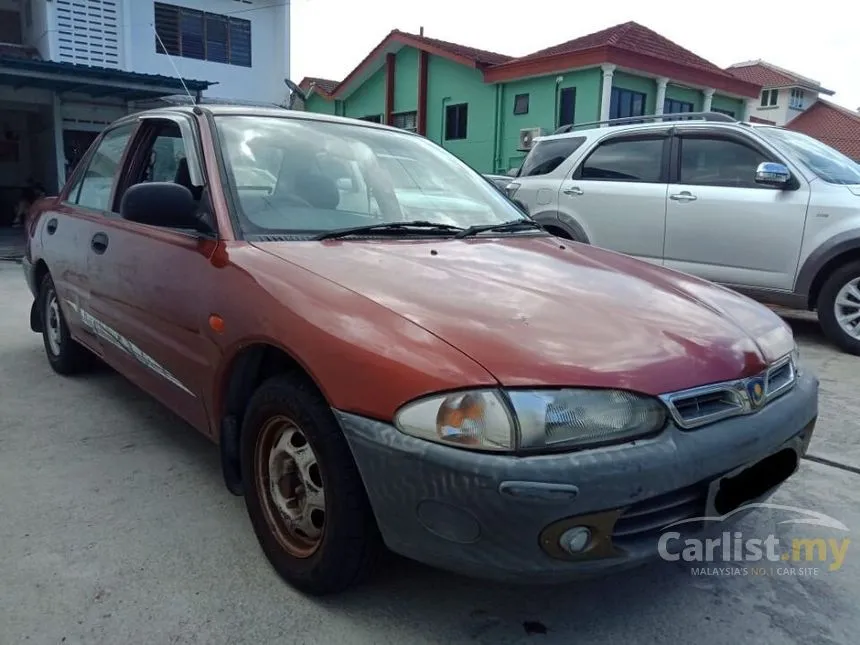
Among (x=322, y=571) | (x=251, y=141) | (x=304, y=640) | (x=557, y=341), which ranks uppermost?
(x=251, y=141)

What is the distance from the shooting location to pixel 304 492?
2188 millimetres

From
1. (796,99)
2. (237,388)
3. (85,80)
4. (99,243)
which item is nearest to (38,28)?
(85,80)

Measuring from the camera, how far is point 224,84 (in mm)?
19641

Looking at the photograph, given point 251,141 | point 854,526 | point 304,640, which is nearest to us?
point 304,640

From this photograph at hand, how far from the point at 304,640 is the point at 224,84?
790 inches

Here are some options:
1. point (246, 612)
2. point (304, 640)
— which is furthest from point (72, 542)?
point (304, 640)

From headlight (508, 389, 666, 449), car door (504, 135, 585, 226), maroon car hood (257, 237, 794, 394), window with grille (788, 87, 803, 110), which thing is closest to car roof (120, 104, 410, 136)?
maroon car hood (257, 237, 794, 394)

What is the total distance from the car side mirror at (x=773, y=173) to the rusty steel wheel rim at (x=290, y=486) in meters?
4.63

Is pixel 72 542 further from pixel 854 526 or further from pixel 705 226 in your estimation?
pixel 705 226

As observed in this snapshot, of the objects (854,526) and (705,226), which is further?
(705,226)

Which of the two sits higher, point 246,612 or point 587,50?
point 587,50

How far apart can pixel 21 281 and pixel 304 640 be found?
881 cm

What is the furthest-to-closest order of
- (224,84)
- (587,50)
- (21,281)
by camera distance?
(224,84) < (587,50) < (21,281)

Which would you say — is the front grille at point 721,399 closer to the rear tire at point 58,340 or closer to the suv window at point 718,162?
the rear tire at point 58,340
